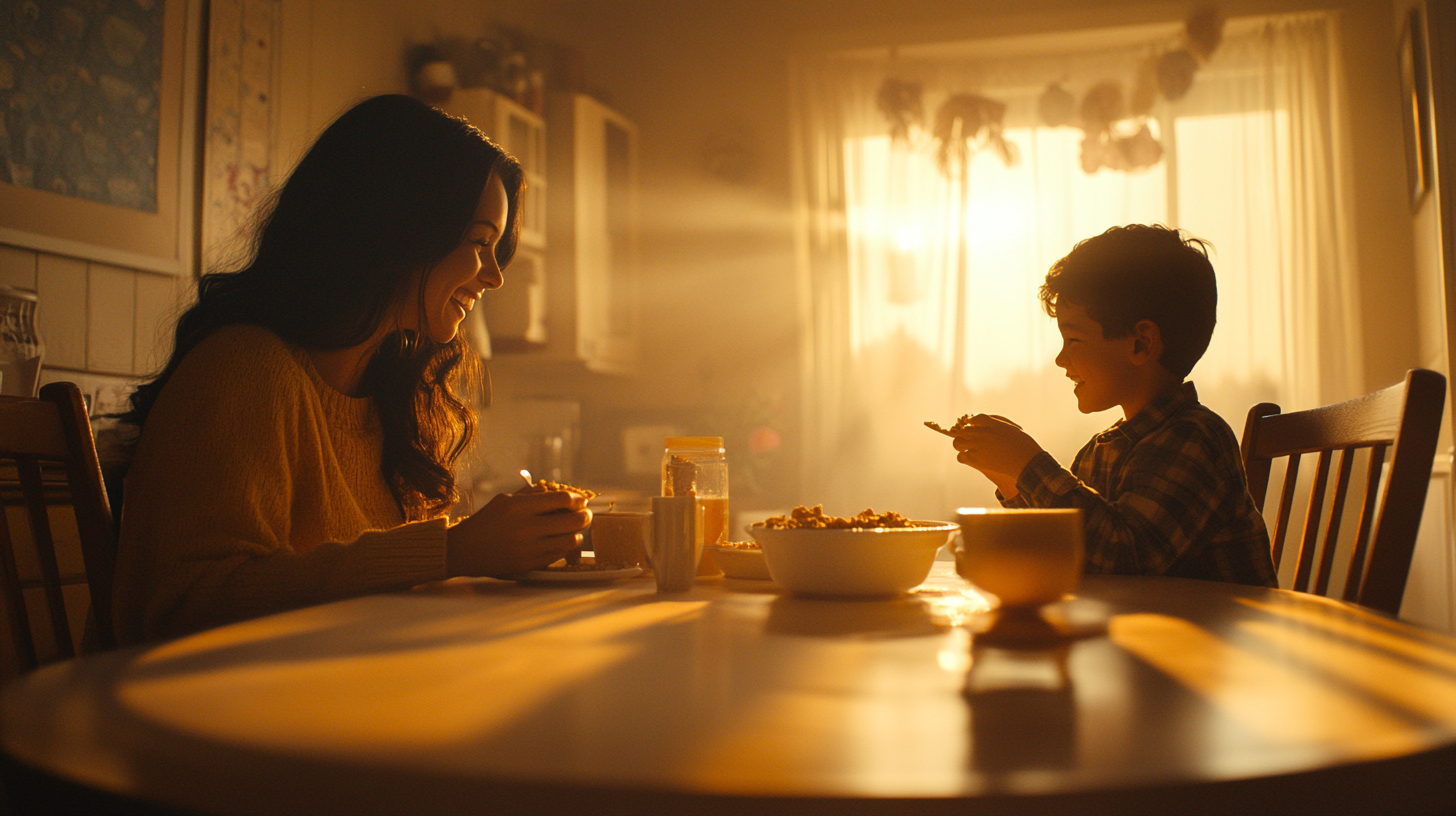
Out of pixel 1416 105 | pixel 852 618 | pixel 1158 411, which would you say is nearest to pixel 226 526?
pixel 852 618

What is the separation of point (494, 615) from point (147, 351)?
1876 mm

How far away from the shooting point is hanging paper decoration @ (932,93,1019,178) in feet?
11.7

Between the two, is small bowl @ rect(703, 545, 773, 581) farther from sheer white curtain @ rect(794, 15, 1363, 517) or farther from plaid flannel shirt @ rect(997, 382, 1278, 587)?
sheer white curtain @ rect(794, 15, 1363, 517)

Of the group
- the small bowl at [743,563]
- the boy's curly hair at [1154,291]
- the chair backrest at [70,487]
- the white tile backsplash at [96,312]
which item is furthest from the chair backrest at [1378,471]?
→ the white tile backsplash at [96,312]

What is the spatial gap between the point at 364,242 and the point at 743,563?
0.68m

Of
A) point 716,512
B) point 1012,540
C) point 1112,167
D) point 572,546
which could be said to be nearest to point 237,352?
point 572,546

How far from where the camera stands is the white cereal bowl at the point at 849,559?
0.82 meters

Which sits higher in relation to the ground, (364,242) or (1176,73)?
(1176,73)

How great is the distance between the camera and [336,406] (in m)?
1.25

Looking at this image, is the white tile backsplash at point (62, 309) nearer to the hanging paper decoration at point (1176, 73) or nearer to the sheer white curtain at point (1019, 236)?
the sheer white curtain at point (1019, 236)

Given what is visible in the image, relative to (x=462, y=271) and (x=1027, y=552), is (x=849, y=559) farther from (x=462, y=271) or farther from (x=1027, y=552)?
(x=462, y=271)

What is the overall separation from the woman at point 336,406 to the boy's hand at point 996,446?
531 mm

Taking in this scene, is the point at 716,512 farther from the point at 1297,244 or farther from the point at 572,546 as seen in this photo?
the point at 1297,244

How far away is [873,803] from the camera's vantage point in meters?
0.30
